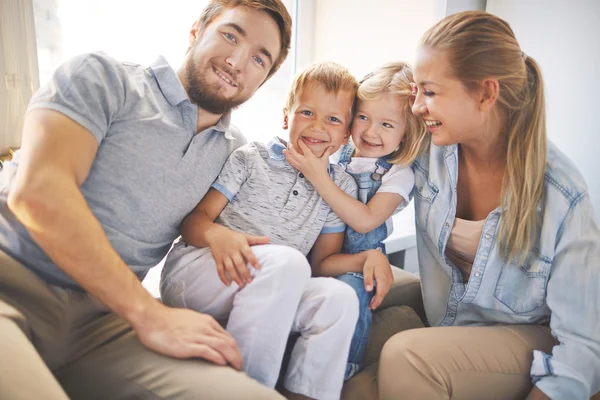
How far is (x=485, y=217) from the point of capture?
4.23 feet

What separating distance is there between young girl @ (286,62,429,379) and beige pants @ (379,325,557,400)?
0.42 feet

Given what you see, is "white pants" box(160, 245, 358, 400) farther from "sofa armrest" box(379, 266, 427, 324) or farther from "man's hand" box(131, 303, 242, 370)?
"sofa armrest" box(379, 266, 427, 324)

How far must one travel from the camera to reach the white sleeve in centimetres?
130

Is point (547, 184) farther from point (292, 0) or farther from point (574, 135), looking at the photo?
point (292, 0)

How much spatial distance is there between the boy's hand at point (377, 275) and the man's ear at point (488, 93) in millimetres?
432

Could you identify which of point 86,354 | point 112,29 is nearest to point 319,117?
point 86,354

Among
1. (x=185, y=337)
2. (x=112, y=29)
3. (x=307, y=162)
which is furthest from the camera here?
(x=112, y=29)

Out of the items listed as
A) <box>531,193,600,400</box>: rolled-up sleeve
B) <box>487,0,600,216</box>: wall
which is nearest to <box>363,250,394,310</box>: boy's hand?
<box>531,193,600,400</box>: rolled-up sleeve

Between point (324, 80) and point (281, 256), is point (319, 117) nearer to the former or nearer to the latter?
point (324, 80)

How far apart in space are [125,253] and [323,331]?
1.46 feet

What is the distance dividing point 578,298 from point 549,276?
74 millimetres

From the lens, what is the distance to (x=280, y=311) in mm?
984

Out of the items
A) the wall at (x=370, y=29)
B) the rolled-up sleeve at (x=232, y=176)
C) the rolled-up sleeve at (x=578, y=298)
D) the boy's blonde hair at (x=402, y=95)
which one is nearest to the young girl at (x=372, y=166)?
the boy's blonde hair at (x=402, y=95)

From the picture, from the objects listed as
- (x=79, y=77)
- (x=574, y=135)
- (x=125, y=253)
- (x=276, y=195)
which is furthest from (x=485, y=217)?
(x=79, y=77)
